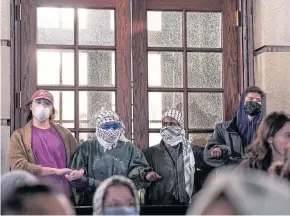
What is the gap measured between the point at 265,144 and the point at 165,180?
3.99ft

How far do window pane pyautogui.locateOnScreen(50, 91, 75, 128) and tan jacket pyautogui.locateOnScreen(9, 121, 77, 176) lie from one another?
56cm

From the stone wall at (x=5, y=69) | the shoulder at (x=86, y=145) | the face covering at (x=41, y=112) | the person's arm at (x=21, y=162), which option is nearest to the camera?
the person's arm at (x=21, y=162)

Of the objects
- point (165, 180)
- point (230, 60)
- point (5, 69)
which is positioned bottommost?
point (165, 180)

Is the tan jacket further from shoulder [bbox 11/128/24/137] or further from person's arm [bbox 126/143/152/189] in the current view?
person's arm [bbox 126/143/152/189]

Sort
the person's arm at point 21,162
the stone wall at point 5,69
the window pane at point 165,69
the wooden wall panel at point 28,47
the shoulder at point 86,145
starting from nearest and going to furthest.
Answer: the person's arm at point 21,162
the shoulder at point 86,145
the stone wall at point 5,69
the wooden wall panel at point 28,47
the window pane at point 165,69

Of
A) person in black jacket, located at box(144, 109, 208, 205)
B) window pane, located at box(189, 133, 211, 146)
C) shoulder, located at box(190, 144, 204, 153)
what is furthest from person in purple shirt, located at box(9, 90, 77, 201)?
window pane, located at box(189, 133, 211, 146)

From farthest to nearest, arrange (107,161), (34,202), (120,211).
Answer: (107,161) → (120,211) → (34,202)

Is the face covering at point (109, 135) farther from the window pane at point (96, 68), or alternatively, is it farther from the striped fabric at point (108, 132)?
the window pane at point (96, 68)

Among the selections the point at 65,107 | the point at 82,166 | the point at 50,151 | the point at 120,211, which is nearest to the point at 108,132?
the point at 82,166

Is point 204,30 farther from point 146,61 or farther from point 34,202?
point 34,202

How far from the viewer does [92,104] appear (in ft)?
19.7

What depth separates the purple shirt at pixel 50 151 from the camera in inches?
205

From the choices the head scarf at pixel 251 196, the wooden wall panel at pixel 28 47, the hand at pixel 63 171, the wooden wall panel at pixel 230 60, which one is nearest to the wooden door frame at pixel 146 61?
the wooden wall panel at pixel 230 60

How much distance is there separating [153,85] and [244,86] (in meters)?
0.82
